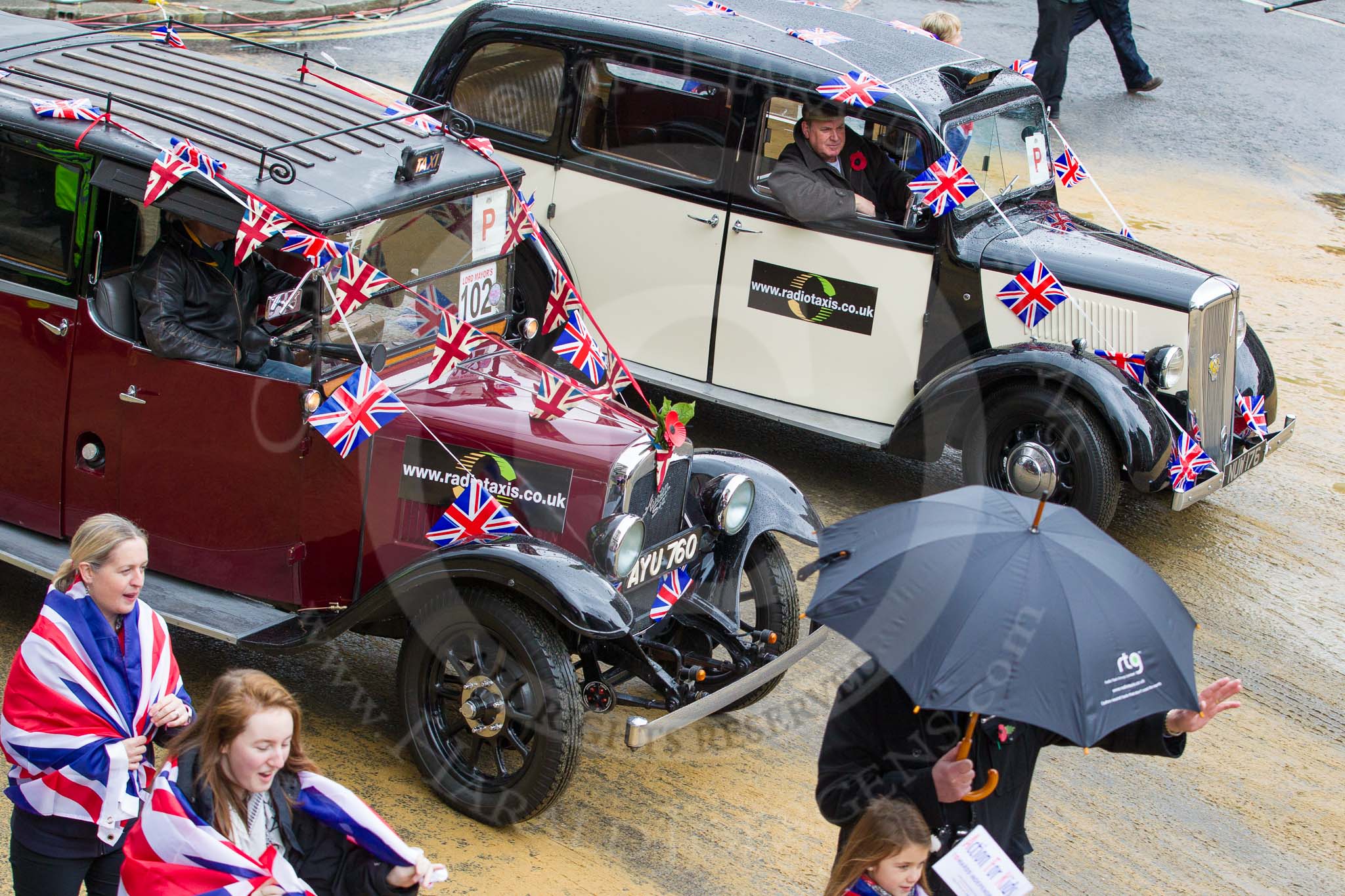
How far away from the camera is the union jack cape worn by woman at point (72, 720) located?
3.28 m

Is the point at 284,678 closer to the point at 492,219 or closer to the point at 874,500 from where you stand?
the point at 492,219

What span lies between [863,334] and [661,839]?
318cm

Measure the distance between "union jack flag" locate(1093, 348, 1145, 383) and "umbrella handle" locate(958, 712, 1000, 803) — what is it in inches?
143

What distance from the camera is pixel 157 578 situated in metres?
5.01

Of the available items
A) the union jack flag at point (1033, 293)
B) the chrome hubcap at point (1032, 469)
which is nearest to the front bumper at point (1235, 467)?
the chrome hubcap at point (1032, 469)

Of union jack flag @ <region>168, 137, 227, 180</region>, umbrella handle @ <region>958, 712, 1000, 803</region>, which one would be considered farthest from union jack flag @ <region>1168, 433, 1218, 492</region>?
union jack flag @ <region>168, 137, 227, 180</region>

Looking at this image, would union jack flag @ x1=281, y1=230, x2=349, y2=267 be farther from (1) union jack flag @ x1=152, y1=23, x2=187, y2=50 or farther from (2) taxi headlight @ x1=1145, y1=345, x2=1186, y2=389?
(2) taxi headlight @ x1=1145, y1=345, x2=1186, y2=389

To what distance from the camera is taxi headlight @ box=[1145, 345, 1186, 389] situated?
637 centimetres

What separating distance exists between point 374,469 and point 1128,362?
3736 millimetres

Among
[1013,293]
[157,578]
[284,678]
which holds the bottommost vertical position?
[284,678]

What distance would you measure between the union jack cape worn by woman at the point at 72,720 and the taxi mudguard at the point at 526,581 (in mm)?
1154

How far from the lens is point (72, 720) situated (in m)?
3.29

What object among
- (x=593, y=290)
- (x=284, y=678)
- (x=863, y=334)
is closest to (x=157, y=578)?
(x=284, y=678)

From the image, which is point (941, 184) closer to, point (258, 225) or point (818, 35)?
point (818, 35)
